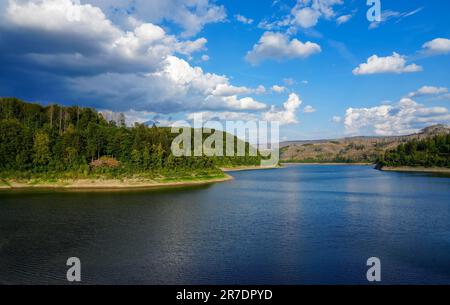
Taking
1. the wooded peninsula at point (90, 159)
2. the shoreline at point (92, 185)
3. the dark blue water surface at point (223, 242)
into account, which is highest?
the wooded peninsula at point (90, 159)

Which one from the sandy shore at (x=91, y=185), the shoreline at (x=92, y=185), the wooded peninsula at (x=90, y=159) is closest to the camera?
the shoreline at (x=92, y=185)

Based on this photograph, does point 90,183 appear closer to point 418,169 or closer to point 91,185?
point 91,185

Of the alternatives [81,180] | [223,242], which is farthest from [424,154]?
[223,242]

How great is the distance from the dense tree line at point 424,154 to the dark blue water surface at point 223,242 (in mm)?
99246

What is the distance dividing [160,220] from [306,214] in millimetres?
15484

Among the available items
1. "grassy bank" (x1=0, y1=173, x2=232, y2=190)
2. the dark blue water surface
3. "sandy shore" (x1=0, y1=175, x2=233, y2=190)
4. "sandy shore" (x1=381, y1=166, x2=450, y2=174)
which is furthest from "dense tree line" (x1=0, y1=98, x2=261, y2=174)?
"sandy shore" (x1=381, y1=166, x2=450, y2=174)

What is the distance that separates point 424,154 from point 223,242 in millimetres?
134641

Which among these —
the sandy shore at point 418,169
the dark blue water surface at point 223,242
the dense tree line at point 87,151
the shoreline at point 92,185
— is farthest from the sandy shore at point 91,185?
the sandy shore at point 418,169

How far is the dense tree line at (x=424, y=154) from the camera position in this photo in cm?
12651

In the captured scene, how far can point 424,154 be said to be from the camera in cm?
13438

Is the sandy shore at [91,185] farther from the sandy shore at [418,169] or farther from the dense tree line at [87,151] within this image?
the sandy shore at [418,169]

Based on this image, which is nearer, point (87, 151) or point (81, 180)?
point (81, 180)

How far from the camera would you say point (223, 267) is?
19.4 metres
